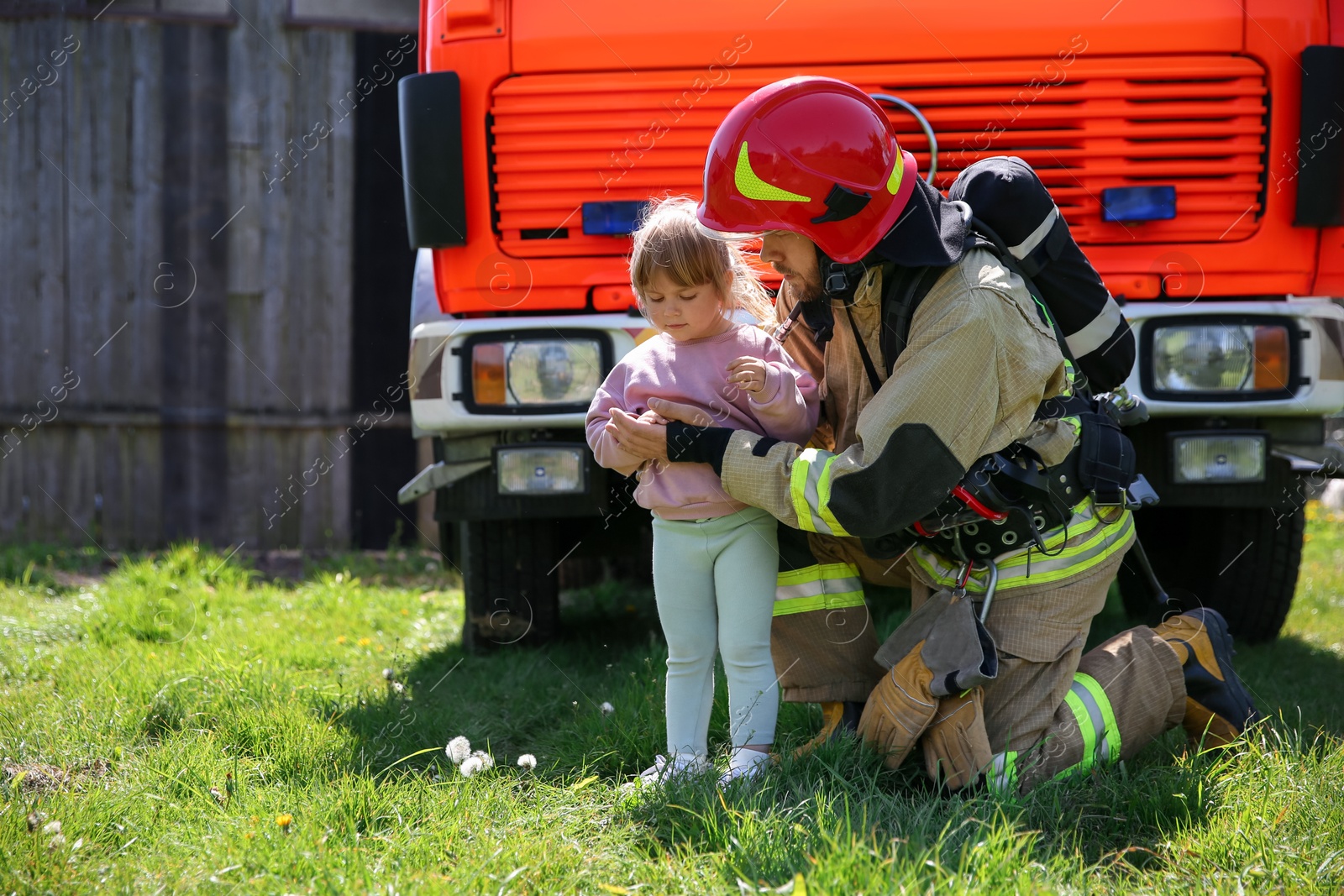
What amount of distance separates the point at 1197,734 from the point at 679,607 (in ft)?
4.19

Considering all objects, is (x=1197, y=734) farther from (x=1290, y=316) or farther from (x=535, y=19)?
(x=535, y=19)

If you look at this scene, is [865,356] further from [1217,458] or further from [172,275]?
[172,275]

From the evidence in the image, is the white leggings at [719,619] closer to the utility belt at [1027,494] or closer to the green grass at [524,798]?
the green grass at [524,798]

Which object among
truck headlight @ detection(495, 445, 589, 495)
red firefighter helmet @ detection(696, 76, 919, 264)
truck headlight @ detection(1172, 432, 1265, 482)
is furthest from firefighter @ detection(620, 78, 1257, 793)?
truck headlight @ detection(495, 445, 589, 495)

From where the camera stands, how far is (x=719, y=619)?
254cm

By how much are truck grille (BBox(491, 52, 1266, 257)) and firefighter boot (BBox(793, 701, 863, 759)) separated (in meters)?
1.35

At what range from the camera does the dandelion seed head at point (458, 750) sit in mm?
2504

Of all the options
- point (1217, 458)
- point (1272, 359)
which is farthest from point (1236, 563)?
point (1272, 359)

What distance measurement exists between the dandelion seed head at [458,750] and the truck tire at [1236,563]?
1966mm

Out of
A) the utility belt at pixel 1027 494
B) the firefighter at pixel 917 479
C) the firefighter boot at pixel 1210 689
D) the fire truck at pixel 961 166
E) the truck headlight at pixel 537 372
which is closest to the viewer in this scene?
the firefighter at pixel 917 479

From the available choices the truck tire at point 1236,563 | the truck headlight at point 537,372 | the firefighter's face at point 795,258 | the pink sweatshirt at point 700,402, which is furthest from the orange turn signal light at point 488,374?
the truck tire at point 1236,563

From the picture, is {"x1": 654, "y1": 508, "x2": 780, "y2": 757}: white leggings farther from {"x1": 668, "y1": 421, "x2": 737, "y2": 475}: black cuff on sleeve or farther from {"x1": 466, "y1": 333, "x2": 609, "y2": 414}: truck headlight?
{"x1": 466, "y1": 333, "x2": 609, "y2": 414}: truck headlight

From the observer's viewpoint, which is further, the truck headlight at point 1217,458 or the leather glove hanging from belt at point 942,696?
the truck headlight at point 1217,458

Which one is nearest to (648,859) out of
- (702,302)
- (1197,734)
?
(702,302)
